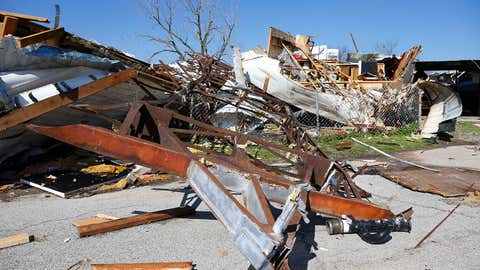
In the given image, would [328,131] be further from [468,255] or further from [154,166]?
[154,166]

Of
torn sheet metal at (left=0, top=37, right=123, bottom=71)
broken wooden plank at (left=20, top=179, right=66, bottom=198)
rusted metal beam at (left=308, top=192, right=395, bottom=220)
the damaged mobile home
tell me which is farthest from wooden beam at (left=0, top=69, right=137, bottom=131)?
the damaged mobile home

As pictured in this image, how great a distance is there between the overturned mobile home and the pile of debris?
1 centimetres

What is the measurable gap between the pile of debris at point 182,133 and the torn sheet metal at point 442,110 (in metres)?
5.91

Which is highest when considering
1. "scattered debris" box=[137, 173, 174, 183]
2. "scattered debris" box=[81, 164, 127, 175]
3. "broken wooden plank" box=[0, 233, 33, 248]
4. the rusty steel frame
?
the rusty steel frame

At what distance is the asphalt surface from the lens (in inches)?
121

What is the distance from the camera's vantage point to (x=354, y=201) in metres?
3.00

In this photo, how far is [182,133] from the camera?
418 centimetres

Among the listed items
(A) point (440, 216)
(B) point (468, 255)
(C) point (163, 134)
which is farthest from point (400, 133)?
(C) point (163, 134)

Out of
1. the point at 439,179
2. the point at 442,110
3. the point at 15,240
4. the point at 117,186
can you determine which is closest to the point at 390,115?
the point at 442,110

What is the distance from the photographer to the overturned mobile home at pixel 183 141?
2.45 metres

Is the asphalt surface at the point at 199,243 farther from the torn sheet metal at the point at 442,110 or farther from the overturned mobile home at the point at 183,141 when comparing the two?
the torn sheet metal at the point at 442,110

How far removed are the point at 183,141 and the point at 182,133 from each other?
0.38 metres

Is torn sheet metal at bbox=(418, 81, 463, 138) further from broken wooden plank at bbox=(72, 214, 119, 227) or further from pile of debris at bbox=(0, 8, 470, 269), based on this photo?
broken wooden plank at bbox=(72, 214, 119, 227)

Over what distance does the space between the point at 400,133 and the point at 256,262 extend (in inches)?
459
